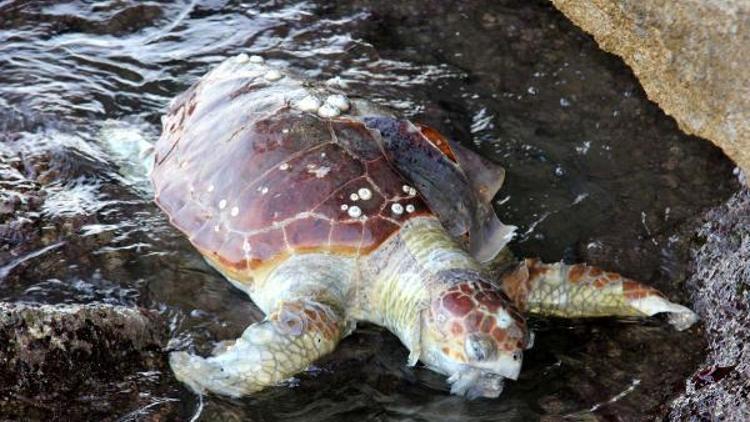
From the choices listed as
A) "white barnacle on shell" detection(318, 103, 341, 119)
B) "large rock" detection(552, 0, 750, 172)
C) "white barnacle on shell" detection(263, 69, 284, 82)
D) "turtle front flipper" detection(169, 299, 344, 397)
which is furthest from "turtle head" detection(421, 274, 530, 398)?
"large rock" detection(552, 0, 750, 172)

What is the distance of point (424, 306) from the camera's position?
3955mm

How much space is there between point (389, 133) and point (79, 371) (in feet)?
6.54

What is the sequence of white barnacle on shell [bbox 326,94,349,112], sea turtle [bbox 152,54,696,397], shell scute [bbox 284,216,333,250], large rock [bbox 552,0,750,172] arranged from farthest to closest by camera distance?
large rock [bbox 552,0,750,172] < white barnacle on shell [bbox 326,94,349,112] < shell scute [bbox 284,216,333,250] < sea turtle [bbox 152,54,696,397]

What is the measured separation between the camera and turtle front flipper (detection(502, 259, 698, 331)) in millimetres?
4301

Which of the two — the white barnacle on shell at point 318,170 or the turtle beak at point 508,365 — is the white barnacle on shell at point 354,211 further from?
the turtle beak at point 508,365

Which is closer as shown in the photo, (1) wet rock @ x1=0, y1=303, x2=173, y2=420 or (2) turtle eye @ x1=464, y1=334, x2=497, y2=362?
(1) wet rock @ x1=0, y1=303, x2=173, y2=420

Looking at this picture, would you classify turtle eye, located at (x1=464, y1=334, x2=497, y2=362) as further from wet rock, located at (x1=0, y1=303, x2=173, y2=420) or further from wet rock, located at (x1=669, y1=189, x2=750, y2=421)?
wet rock, located at (x1=0, y1=303, x2=173, y2=420)

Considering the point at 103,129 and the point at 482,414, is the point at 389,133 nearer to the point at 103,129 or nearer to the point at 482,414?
the point at 482,414

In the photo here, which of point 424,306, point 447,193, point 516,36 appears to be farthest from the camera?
point 516,36

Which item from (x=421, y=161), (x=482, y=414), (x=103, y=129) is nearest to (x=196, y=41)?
(x=103, y=129)

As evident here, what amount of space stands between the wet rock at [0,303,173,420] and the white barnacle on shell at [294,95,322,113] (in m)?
1.42

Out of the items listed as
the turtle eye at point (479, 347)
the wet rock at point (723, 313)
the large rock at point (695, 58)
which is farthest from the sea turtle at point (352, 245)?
the large rock at point (695, 58)

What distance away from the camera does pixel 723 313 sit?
431 cm

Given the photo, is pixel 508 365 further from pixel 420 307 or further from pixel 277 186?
pixel 277 186
